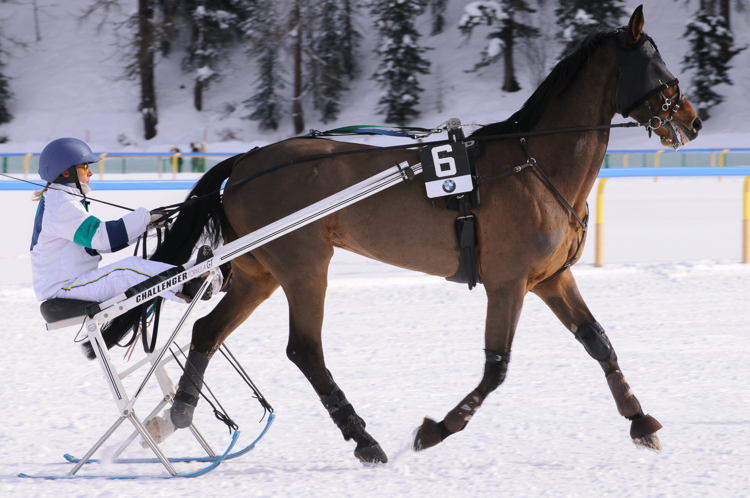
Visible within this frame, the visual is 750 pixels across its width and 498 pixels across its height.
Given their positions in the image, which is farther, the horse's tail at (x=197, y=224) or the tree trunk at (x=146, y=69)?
the tree trunk at (x=146, y=69)

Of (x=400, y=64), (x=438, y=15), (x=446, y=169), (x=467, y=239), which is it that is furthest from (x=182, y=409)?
(x=438, y=15)

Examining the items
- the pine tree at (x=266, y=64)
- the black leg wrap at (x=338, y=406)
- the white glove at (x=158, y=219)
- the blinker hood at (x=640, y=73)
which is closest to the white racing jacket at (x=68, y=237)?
the white glove at (x=158, y=219)

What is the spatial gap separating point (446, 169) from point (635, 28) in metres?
0.94

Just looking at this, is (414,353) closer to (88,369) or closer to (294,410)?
(294,410)

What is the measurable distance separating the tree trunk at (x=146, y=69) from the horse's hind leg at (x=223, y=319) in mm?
27876

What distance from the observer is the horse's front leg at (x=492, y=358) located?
3.24 meters

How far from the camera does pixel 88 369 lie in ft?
15.3

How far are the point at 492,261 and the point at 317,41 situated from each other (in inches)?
1181

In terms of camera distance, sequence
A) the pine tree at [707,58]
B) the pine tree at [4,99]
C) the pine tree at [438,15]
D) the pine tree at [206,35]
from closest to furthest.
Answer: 1. the pine tree at [707,58]
2. the pine tree at [4,99]
3. the pine tree at [206,35]
4. the pine tree at [438,15]

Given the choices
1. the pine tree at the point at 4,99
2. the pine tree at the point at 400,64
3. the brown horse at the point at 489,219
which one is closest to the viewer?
the brown horse at the point at 489,219

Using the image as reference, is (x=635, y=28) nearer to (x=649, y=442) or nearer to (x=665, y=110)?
(x=665, y=110)

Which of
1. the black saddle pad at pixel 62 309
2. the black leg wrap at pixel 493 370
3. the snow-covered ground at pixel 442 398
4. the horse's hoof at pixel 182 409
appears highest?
the black saddle pad at pixel 62 309

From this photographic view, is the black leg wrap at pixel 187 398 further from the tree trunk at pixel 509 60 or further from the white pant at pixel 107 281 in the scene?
the tree trunk at pixel 509 60

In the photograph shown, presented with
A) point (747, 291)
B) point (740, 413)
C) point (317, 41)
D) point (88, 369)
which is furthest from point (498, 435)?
point (317, 41)
